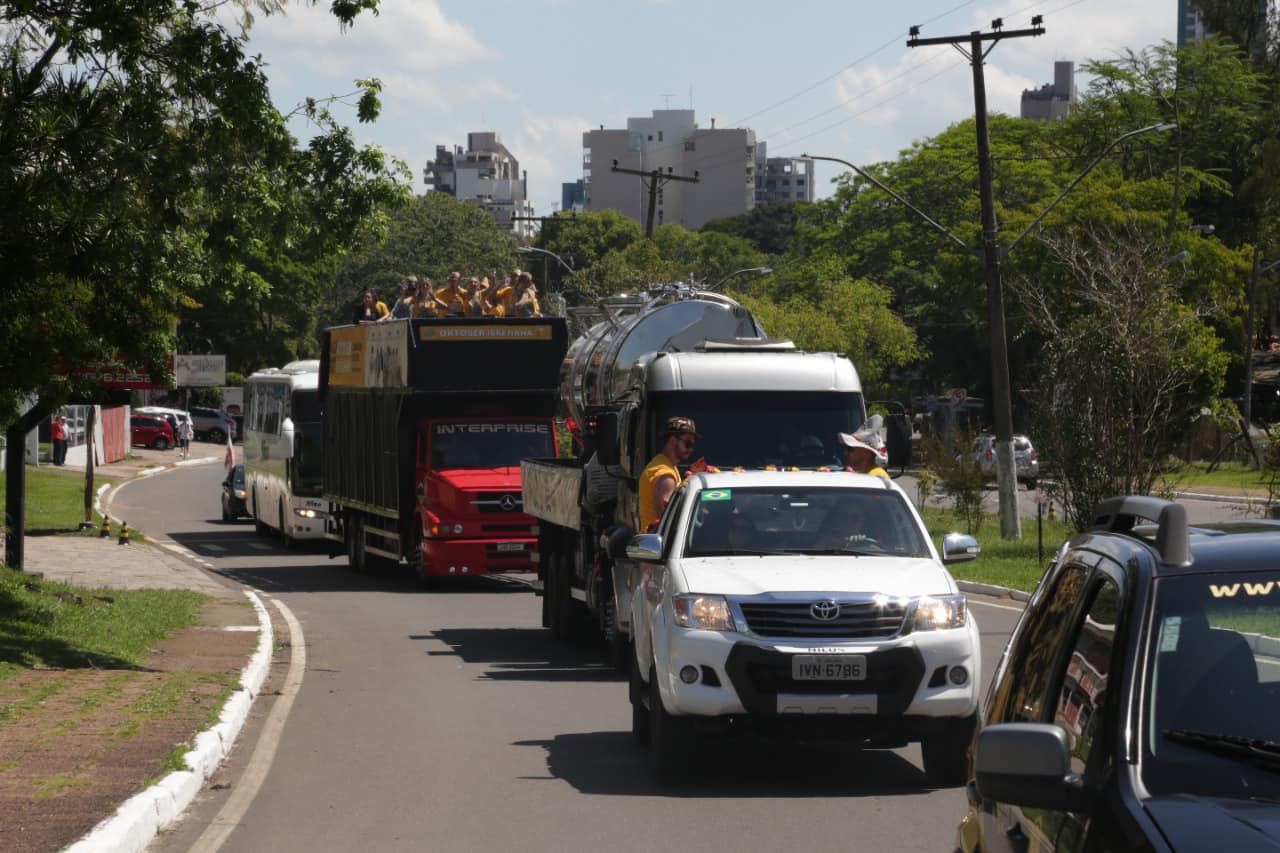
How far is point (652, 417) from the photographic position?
15227 millimetres

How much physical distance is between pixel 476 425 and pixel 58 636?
9.70 meters

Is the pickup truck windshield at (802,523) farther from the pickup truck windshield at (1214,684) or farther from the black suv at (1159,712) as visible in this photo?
the pickup truck windshield at (1214,684)

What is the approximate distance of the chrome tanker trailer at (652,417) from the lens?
15164 mm

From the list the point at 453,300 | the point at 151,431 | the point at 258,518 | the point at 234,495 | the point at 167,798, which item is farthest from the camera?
the point at 151,431

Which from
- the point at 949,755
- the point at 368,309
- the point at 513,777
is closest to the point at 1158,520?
the point at 949,755

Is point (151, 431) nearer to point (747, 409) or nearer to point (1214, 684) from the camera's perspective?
point (747, 409)

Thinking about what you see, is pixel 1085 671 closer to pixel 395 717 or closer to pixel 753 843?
pixel 753 843

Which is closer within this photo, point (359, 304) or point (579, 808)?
point (579, 808)

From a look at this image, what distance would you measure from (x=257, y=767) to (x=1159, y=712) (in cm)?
833

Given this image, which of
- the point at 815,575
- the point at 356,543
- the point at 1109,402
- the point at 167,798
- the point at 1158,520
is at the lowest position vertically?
the point at 167,798

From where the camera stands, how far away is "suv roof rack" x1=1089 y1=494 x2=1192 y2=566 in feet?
13.6

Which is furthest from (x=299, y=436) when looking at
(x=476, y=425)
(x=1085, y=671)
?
(x=1085, y=671)

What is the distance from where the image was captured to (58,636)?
1716cm

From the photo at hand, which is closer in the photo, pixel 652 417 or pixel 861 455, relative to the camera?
pixel 861 455
